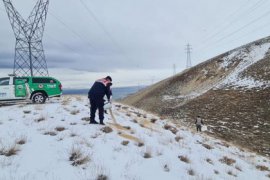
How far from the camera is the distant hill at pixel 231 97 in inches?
947

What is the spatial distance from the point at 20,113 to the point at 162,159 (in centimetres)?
712

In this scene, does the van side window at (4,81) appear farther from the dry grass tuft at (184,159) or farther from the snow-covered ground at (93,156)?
the dry grass tuft at (184,159)

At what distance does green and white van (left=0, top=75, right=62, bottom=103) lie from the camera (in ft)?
52.5

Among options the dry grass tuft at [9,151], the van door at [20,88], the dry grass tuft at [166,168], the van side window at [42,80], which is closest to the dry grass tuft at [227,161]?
the dry grass tuft at [166,168]

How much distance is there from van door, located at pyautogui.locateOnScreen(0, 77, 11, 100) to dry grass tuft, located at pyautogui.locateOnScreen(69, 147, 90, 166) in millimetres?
11186

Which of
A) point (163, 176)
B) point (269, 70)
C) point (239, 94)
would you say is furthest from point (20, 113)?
point (269, 70)

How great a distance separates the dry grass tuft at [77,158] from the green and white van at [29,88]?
36.5 feet

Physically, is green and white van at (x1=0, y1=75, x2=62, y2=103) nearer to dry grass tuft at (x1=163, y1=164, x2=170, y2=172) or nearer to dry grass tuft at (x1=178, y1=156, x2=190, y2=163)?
dry grass tuft at (x1=178, y1=156, x2=190, y2=163)

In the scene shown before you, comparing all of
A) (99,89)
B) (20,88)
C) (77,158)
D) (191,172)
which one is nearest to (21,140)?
(77,158)

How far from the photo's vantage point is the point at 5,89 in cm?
1598

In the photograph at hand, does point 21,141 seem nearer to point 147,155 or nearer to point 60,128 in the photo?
point 60,128

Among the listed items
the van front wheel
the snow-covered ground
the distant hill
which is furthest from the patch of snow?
the snow-covered ground

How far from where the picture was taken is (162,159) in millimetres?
7336

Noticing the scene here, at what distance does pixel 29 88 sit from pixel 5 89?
4.31 feet
